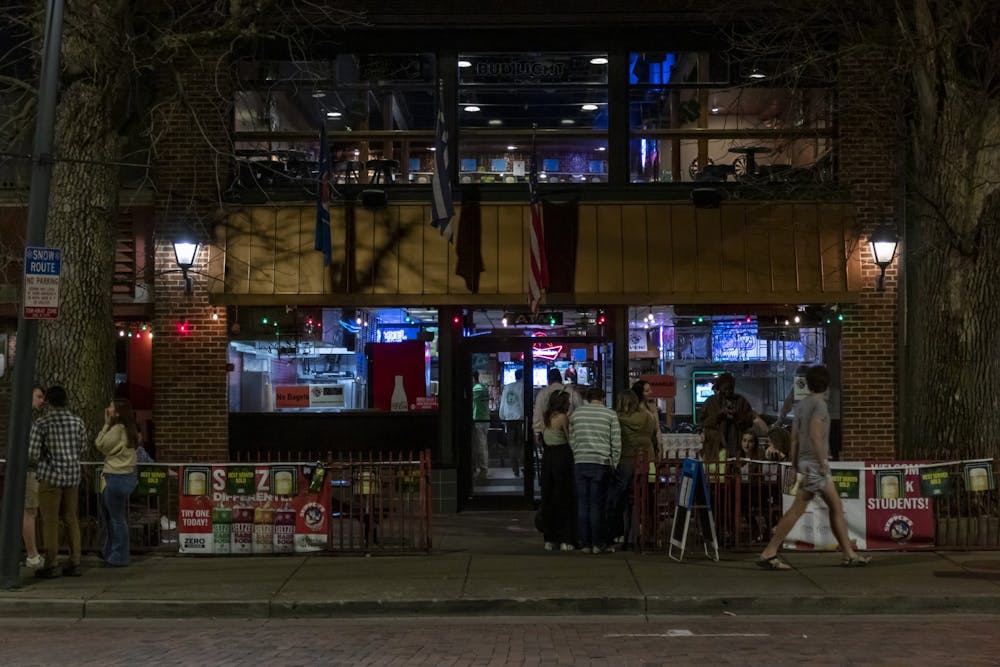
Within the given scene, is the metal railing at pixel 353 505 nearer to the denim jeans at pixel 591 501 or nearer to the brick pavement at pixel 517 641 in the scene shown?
the denim jeans at pixel 591 501

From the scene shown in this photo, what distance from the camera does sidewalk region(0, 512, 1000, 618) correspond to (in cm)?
880

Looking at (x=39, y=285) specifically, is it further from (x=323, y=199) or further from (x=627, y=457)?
(x=627, y=457)

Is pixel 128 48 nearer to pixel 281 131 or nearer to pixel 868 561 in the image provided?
pixel 281 131

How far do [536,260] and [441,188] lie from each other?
1513 mm

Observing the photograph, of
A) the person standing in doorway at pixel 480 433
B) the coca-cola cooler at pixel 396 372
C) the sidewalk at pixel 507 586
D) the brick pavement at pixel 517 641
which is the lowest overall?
the brick pavement at pixel 517 641

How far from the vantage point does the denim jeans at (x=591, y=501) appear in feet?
35.2

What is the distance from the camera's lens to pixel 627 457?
36.5 feet

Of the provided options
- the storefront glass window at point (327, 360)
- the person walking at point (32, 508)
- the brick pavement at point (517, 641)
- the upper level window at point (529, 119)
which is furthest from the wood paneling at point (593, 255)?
the brick pavement at point (517, 641)

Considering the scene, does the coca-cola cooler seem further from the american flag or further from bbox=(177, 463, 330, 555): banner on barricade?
bbox=(177, 463, 330, 555): banner on barricade

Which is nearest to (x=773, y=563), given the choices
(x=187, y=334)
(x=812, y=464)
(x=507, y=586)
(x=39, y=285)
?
(x=812, y=464)

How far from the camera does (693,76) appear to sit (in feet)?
48.1

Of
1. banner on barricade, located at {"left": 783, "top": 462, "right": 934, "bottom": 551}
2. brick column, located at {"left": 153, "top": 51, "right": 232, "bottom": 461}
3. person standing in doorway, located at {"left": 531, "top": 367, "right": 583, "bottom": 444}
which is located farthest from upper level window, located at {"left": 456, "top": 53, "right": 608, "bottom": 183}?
banner on barricade, located at {"left": 783, "top": 462, "right": 934, "bottom": 551}

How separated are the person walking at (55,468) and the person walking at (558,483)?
484cm

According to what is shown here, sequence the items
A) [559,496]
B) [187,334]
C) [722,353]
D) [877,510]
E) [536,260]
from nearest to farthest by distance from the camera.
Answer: [877,510] → [559,496] → [536,260] → [187,334] → [722,353]
